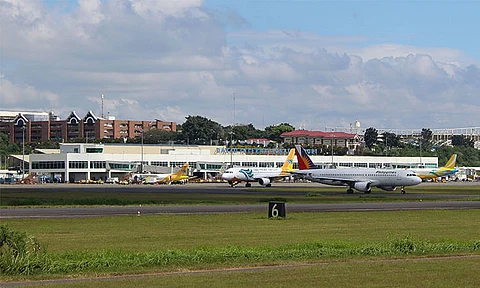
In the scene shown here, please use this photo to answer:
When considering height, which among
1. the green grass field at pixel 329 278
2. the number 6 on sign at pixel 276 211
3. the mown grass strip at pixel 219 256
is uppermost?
the number 6 on sign at pixel 276 211

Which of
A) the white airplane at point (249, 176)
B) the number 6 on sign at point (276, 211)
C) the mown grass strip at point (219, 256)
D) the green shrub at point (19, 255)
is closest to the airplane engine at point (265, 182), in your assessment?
the white airplane at point (249, 176)

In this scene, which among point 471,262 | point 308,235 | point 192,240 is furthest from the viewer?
point 308,235

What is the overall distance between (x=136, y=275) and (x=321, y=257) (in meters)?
7.71

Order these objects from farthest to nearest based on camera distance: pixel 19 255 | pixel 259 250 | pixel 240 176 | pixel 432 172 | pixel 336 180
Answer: pixel 432 172, pixel 240 176, pixel 336 180, pixel 259 250, pixel 19 255

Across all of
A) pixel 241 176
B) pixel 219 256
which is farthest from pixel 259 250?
pixel 241 176

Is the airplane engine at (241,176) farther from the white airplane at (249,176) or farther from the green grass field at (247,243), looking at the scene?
the green grass field at (247,243)

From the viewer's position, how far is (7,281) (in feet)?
74.7

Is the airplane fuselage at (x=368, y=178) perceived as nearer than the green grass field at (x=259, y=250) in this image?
No

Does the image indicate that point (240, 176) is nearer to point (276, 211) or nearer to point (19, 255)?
point (276, 211)

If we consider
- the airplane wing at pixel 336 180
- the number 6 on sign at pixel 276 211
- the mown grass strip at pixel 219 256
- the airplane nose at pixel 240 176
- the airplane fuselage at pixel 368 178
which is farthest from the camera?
the airplane nose at pixel 240 176

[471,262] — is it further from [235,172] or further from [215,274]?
[235,172]

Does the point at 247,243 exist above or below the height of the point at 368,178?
below

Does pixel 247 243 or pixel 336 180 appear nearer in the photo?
pixel 247 243

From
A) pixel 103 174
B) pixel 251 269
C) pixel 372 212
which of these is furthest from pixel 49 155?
pixel 251 269
